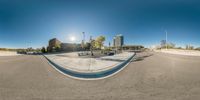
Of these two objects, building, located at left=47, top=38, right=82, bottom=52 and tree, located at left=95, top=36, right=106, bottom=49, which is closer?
tree, located at left=95, top=36, right=106, bottom=49

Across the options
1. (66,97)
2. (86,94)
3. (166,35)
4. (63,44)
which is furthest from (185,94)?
(63,44)

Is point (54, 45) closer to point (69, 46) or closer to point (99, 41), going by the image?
point (69, 46)

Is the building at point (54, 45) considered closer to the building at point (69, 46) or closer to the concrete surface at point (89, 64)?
the building at point (69, 46)

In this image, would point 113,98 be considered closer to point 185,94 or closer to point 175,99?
point 175,99

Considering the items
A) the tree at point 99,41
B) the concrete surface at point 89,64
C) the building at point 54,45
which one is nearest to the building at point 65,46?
the building at point 54,45

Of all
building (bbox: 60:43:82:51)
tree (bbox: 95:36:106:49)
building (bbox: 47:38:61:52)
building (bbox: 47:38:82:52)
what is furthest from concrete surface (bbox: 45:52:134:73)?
building (bbox: 60:43:82:51)

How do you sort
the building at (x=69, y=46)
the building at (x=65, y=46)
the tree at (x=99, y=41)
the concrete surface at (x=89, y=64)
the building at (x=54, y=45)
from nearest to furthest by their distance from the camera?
the concrete surface at (x=89, y=64), the tree at (x=99, y=41), the building at (x=54, y=45), the building at (x=65, y=46), the building at (x=69, y=46)

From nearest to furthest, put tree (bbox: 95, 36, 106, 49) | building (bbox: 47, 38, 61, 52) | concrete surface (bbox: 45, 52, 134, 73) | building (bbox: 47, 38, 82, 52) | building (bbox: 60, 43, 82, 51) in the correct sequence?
concrete surface (bbox: 45, 52, 134, 73), tree (bbox: 95, 36, 106, 49), building (bbox: 47, 38, 61, 52), building (bbox: 47, 38, 82, 52), building (bbox: 60, 43, 82, 51)

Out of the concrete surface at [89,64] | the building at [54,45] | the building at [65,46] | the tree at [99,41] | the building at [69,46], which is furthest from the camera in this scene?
the building at [69,46]

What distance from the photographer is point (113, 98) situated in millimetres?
3410

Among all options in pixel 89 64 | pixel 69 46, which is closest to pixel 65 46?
pixel 69 46

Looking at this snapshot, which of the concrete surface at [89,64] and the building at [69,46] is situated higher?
the building at [69,46]

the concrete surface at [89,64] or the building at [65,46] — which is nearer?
the concrete surface at [89,64]

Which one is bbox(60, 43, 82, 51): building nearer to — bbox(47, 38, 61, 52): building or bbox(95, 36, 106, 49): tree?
bbox(47, 38, 61, 52): building
